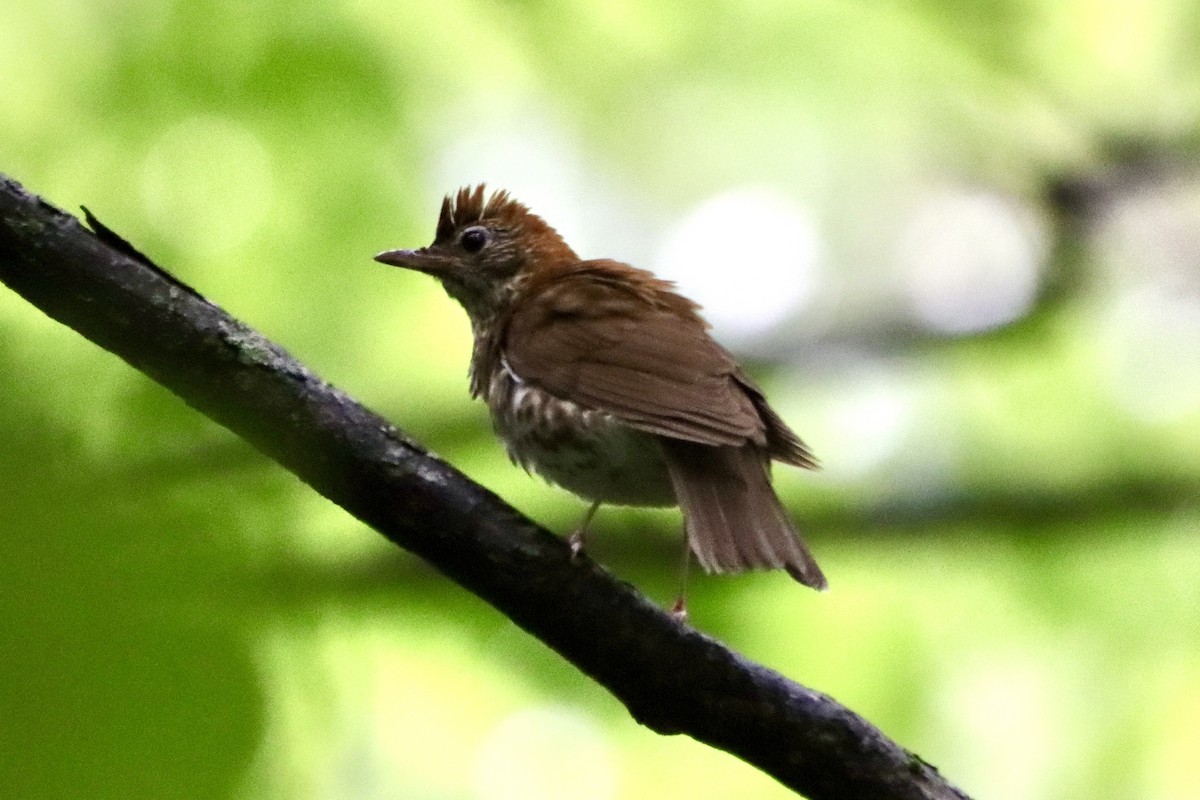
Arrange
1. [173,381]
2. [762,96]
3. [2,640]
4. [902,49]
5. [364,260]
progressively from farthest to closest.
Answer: [762,96] → [902,49] → [364,260] → [173,381] → [2,640]

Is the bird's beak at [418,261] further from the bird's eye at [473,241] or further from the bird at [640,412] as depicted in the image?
the bird at [640,412]

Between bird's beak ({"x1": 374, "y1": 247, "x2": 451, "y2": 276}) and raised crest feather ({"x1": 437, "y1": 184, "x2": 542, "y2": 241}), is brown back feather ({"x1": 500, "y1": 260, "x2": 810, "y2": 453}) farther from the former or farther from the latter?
raised crest feather ({"x1": 437, "y1": 184, "x2": 542, "y2": 241})

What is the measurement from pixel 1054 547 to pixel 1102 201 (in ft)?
5.29

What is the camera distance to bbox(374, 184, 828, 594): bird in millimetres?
3346

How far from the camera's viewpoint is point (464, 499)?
279 centimetres

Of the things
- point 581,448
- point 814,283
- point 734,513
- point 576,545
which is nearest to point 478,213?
point 581,448

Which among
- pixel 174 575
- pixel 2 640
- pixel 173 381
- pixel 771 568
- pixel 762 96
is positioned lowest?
pixel 2 640

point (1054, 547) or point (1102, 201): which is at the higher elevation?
point (1102, 201)

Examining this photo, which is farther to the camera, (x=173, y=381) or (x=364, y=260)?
(x=364, y=260)

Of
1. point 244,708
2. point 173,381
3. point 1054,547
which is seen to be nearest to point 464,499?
point 173,381

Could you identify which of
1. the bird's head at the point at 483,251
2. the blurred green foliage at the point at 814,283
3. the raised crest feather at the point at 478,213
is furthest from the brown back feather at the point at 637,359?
the blurred green foliage at the point at 814,283

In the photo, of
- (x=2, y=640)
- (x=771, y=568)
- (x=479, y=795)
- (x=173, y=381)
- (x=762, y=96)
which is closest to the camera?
(x=2, y=640)

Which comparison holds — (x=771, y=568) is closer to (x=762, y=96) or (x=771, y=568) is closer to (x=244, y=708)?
(x=244, y=708)

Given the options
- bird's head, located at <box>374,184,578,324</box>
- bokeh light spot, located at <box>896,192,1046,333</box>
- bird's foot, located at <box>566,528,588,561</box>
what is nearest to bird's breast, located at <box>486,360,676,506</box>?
bird's foot, located at <box>566,528,588,561</box>
